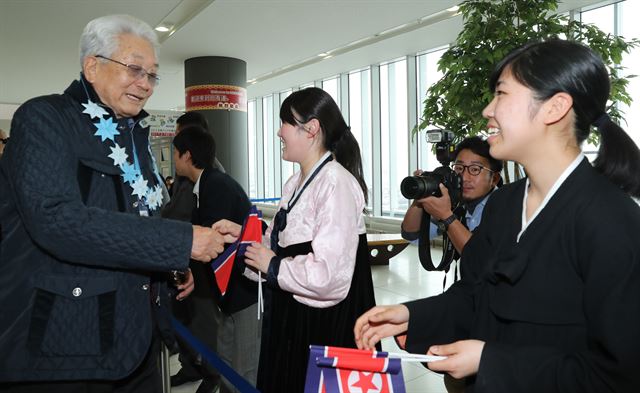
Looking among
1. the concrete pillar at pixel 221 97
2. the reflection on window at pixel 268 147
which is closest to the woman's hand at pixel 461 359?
the concrete pillar at pixel 221 97

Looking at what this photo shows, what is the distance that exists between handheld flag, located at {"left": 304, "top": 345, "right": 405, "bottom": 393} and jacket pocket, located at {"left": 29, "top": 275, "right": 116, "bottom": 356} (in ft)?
1.97

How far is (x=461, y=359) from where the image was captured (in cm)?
101

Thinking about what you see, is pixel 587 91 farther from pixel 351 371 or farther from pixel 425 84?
pixel 425 84

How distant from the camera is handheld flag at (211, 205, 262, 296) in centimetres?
Answer: 175

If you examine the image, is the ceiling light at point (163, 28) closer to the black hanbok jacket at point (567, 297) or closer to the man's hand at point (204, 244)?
the man's hand at point (204, 244)

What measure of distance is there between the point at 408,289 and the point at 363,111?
21.3 ft

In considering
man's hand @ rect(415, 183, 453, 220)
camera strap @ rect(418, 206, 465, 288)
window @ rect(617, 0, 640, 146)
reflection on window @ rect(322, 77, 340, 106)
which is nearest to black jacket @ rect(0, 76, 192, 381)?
man's hand @ rect(415, 183, 453, 220)

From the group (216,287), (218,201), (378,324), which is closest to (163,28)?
(218,201)

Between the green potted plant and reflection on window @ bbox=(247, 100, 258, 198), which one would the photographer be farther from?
reflection on window @ bbox=(247, 100, 258, 198)

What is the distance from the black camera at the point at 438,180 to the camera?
2139mm

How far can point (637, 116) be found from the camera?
5613mm

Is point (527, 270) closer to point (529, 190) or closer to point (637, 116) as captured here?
point (529, 190)

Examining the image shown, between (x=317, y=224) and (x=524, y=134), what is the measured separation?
2.60 ft

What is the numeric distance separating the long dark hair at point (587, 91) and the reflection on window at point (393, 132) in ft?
30.0
